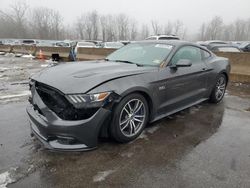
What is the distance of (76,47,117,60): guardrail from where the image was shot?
15110 millimetres

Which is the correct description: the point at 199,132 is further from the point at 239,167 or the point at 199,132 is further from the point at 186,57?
the point at 186,57

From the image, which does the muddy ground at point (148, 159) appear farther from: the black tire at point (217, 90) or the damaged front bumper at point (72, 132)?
the black tire at point (217, 90)

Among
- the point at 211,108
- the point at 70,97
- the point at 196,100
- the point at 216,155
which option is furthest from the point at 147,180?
the point at 211,108

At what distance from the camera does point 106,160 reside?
313cm

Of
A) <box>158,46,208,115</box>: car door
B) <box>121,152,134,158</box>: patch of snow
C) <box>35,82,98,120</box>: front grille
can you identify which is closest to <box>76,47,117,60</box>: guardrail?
<box>158,46,208,115</box>: car door

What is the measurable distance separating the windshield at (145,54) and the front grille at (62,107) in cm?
159

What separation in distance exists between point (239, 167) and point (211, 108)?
8.07 ft

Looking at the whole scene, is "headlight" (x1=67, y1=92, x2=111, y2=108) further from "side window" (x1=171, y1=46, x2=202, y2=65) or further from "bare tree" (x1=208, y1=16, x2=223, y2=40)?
"bare tree" (x1=208, y1=16, x2=223, y2=40)

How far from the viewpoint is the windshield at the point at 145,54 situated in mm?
4172

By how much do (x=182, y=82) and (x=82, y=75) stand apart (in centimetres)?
191

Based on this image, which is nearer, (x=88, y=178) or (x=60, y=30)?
(x=88, y=178)

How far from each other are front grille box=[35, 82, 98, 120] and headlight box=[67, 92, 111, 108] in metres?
0.06

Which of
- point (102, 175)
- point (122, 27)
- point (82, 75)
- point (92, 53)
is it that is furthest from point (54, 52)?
point (122, 27)

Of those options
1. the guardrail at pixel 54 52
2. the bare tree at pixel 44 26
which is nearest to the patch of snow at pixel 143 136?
the guardrail at pixel 54 52
